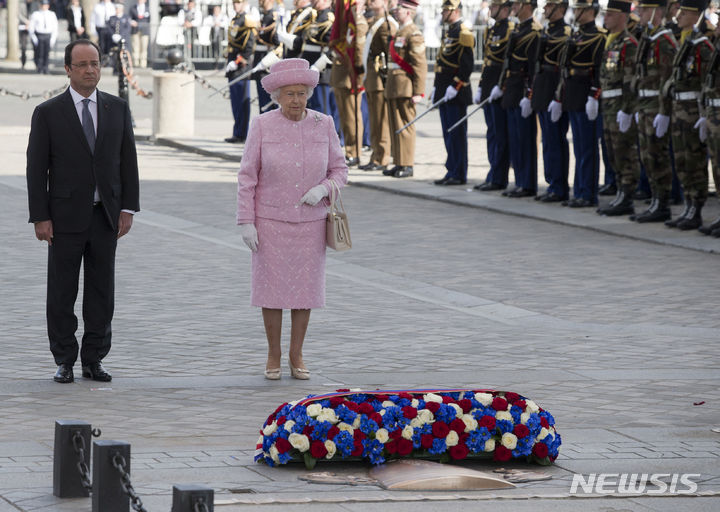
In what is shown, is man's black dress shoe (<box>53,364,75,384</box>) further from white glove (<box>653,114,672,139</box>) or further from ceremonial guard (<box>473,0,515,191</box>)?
ceremonial guard (<box>473,0,515,191</box>)

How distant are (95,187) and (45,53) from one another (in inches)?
1247

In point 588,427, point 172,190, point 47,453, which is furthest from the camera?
point 172,190

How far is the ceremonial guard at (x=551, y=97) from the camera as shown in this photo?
1558 centimetres

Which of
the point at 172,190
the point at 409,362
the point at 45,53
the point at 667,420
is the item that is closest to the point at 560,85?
the point at 172,190

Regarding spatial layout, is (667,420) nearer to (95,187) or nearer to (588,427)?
(588,427)

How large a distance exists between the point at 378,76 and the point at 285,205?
1078 cm

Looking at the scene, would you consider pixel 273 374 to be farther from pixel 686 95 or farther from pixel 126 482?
pixel 686 95

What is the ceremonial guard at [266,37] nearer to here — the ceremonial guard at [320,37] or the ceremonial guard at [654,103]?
the ceremonial guard at [320,37]

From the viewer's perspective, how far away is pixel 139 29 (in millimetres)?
40219

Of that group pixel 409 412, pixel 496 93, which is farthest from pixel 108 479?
pixel 496 93

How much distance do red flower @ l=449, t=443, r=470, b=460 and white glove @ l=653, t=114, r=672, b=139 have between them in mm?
8313

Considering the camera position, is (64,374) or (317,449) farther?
(64,374)

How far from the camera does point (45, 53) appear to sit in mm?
38562

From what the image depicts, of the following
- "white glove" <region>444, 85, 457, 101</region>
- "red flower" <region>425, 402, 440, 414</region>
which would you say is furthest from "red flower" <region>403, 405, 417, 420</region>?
"white glove" <region>444, 85, 457, 101</region>
